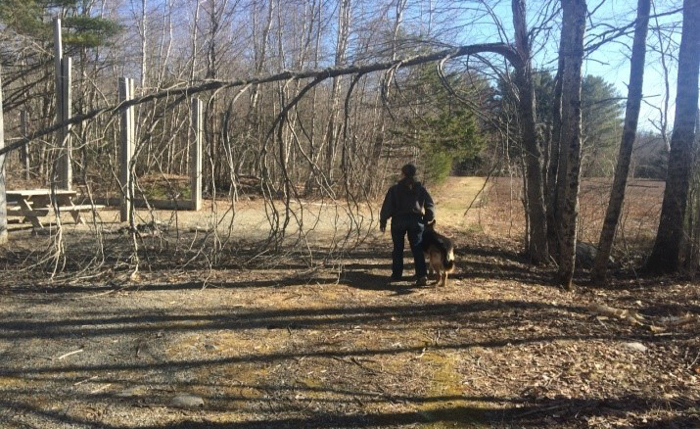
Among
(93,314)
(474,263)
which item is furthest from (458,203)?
(93,314)

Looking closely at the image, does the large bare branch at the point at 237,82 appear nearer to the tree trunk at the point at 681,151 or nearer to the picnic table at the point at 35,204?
the picnic table at the point at 35,204

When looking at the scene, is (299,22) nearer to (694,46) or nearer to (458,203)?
(458,203)

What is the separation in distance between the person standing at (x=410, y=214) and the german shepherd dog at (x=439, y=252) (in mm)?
114

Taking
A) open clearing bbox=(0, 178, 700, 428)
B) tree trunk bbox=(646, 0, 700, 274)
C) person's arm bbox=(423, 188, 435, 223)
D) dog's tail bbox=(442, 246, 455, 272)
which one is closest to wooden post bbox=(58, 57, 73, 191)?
open clearing bbox=(0, 178, 700, 428)

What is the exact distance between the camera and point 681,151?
32.6 ft

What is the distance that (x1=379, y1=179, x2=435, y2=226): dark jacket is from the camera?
782 centimetres

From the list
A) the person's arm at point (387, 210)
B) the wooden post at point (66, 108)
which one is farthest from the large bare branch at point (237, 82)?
the wooden post at point (66, 108)

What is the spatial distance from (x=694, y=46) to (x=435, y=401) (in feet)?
27.8

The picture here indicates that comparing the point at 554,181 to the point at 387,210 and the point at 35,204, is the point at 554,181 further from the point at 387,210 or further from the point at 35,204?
the point at 35,204

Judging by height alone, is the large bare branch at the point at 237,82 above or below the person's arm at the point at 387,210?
above

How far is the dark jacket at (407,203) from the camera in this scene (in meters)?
7.82

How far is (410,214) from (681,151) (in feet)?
18.1

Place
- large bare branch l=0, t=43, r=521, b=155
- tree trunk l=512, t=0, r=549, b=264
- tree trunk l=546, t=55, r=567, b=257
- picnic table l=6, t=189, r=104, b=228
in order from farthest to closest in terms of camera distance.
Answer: picnic table l=6, t=189, r=104, b=228 < tree trunk l=546, t=55, r=567, b=257 < tree trunk l=512, t=0, r=549, b=264 < large bare branch l=0, t=43, r=521, b=155

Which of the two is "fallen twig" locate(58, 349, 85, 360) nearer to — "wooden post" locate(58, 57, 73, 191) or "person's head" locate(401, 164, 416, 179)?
"person's head" locate(401, 164, 416, 179)
